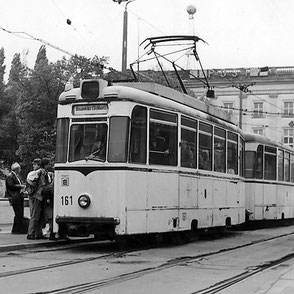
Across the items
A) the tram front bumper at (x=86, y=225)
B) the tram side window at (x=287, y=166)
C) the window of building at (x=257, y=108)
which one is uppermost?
the window of building at (x=257, y=108)

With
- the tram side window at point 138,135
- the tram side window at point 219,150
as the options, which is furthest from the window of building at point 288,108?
the tram side window at point 138,135

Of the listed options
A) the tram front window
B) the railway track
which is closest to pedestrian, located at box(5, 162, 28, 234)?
the tram front window

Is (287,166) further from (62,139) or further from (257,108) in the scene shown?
(257,108)

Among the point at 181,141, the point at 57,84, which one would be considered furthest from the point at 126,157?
the point at 57,84

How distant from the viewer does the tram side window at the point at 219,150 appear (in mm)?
15438

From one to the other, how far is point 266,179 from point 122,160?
10595mm

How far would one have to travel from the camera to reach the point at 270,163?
2172cm

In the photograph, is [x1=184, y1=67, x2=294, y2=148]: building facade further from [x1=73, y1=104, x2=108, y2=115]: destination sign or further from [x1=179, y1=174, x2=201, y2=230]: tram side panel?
[x1=73, y1=104, x2=108, y2=115]: destination sign

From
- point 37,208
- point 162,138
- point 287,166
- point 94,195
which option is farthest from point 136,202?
point 287,166

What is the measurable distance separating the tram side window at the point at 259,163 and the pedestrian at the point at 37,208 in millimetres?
9025

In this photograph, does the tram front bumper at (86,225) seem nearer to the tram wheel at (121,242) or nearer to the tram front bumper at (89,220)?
the tram front bumper at (89,220)

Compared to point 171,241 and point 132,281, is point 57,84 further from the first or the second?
point 132,281

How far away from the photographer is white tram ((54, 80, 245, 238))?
11641 millimetres

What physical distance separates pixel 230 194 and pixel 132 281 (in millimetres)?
8507
